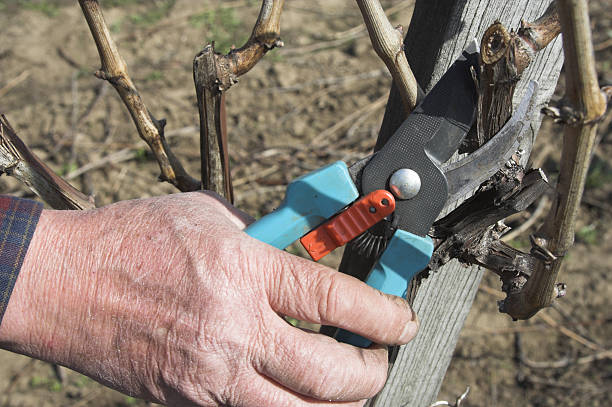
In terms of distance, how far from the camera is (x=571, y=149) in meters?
0.87

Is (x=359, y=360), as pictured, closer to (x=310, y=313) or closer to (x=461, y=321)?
(x=310, y=313)

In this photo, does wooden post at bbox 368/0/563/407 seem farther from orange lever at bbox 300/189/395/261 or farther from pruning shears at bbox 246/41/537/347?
orange lever at bbox 300/189/395/261

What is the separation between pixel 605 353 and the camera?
110 inches

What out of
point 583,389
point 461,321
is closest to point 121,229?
point 461,321

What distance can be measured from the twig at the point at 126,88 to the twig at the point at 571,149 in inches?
40.1

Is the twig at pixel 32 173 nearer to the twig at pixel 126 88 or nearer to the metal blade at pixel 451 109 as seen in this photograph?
the twig at pixel 126 88

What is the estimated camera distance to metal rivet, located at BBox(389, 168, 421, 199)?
1.23 m

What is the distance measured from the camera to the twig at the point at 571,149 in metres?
0.76

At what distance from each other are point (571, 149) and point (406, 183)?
0.42 m

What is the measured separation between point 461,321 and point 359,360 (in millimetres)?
622

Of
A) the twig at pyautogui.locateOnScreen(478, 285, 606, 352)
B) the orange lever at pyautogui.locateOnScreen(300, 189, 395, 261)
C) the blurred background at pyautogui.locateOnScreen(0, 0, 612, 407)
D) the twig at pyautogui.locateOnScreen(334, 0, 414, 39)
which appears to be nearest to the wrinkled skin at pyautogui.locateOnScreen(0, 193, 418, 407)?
the orange lever at pyautogui.locateOnScreen(300, 189, 395, 261)

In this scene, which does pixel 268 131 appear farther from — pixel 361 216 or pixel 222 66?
pixel 361 216

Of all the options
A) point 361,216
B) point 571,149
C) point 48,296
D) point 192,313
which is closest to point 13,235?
point 48,296

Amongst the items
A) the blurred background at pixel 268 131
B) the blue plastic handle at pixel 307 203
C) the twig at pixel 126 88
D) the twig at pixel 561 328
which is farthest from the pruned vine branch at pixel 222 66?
the twig at pixel 561 328
